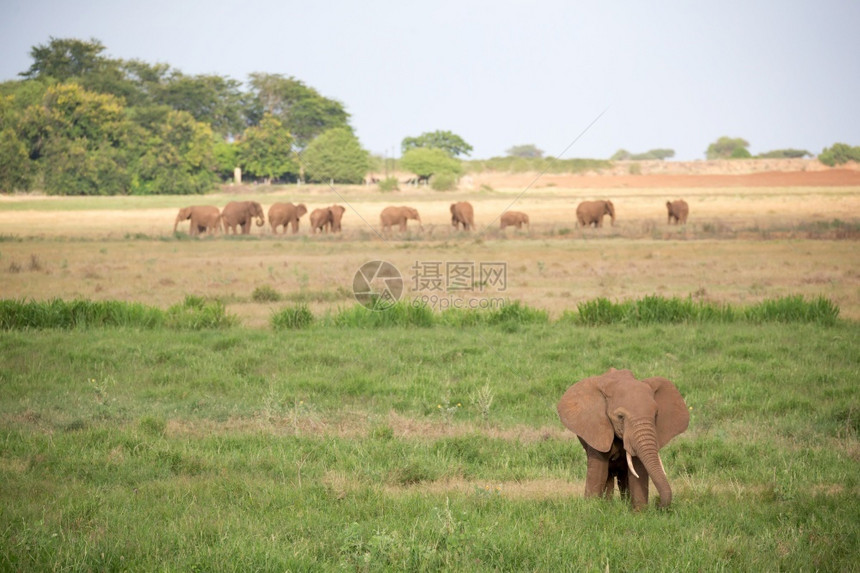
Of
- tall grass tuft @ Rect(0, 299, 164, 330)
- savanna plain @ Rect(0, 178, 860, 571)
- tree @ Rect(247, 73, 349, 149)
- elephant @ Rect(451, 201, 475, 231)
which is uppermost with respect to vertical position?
tree @ Rect(247, 73, 349, 149)

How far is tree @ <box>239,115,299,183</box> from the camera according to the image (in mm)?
65000

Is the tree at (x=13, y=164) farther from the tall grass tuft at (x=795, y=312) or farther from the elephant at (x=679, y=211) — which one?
the tall grass tuft at (x=795, y=312)

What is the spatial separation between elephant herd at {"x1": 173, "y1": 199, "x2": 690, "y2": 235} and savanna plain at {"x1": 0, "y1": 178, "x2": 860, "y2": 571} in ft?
62.7

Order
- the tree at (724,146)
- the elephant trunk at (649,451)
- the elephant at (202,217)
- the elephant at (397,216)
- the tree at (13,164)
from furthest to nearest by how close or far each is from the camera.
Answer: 1. the tree at (724,146)
2. the tree at (13,164)
3. the elephant at (397,216)
4. the elephant at (202,217)
5. the elephant trunk at (649,451)

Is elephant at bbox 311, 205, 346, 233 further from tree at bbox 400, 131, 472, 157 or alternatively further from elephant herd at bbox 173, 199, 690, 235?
tree at bbox 400, 131, 472, 157

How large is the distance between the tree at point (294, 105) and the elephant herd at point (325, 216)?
3146 cm

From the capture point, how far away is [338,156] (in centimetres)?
6047

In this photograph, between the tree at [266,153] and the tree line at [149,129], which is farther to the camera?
the tree at [266,153]

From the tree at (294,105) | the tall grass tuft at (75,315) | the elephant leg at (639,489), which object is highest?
the tree at (294,105)

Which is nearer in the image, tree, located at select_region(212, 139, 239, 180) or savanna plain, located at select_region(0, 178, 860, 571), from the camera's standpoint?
savanna plain, located at select_region(0, 178, 860, 571)

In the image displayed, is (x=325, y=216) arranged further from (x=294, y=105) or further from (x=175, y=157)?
(x=294, y=105)

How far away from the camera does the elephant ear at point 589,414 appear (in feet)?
19.6

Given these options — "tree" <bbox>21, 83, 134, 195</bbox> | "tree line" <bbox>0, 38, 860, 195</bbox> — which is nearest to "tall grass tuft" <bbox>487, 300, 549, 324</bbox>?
"tree line" <bbox>0, 38, 860, 195</bbox>

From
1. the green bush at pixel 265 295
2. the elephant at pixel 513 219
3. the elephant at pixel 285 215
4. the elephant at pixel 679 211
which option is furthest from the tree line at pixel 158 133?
the green bush at pixel 265 295
